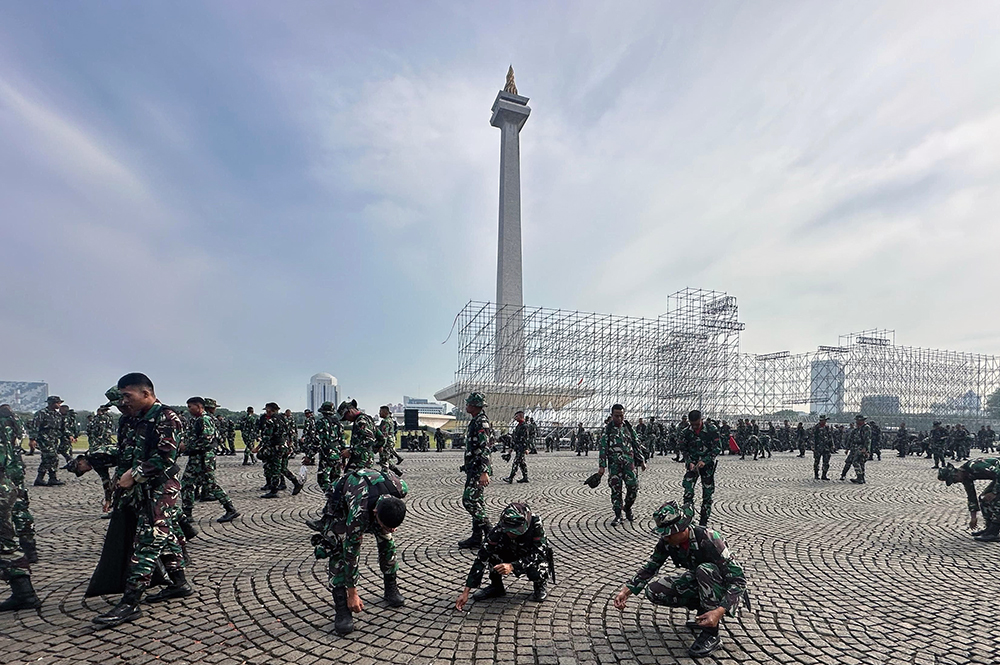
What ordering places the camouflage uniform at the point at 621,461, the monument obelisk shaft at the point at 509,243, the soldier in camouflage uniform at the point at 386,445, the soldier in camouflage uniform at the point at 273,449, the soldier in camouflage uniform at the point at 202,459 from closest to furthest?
the soldier in camouflage uniform at the point at 202,459, the camouflage uniform at the point at 621,461, the soldier in camouflage uniform at the point at 386,445, the soldier in camouflage uniform at the point at 273,449, the monument obelisk shaft at the point at 509,243

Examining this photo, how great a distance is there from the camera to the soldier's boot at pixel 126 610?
3.79 m

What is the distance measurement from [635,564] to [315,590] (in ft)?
10.3

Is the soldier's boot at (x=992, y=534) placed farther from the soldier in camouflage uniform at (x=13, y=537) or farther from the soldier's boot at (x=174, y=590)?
the soldier in camouflage uniform at (x=13, y=537)

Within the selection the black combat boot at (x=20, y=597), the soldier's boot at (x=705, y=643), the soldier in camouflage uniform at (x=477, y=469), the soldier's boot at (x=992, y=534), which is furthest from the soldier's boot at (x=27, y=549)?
the soldier's boot at (x=992, y=534)

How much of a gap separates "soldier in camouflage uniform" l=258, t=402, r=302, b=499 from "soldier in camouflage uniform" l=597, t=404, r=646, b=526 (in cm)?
579

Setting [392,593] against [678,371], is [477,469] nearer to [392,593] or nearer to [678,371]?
[392,593]

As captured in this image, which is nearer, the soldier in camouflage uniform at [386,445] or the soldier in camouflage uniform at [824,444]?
the soldier in camouflage uniform at [386,445]

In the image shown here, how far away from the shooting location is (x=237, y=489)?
10344 mm

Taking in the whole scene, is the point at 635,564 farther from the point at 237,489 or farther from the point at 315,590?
the point at 237,489

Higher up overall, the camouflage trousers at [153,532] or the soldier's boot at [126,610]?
the camouflage trousers at [153,532]

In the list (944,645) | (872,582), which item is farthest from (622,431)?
(944,645)

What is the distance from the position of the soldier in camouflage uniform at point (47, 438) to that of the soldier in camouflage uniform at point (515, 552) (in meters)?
10.9

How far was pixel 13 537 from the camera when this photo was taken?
421 centimetres

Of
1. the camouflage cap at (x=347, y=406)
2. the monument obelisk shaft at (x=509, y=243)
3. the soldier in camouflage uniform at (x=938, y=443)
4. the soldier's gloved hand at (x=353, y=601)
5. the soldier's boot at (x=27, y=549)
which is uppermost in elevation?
the monument obelisk shaft at (x=509, y=243)
